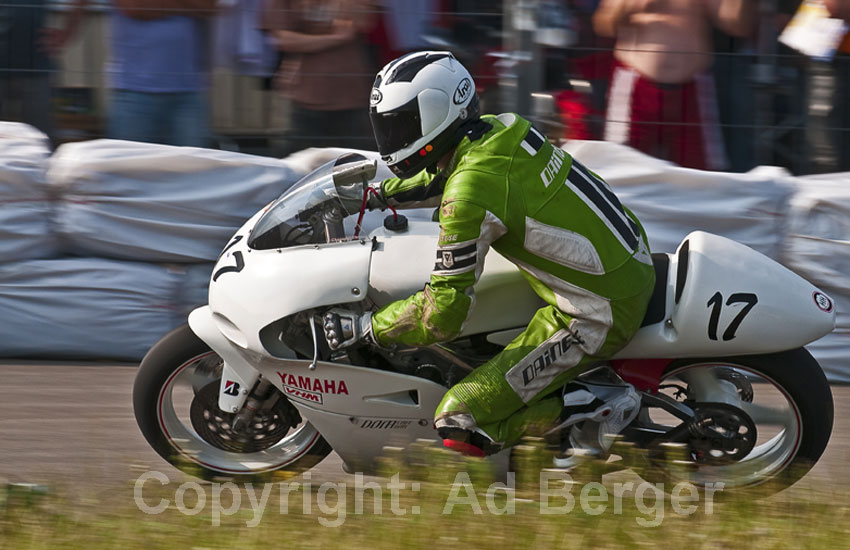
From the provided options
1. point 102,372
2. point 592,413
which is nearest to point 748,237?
point 592,413

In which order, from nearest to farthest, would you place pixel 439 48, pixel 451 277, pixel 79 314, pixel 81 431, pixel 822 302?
pixel 451 277 < pixel 822 302 < pixel 81 431 < pixel 79 314 < pixel 439 48

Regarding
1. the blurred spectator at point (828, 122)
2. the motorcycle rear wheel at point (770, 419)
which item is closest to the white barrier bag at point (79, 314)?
the motorcycle rear wheel at point (770, 419)

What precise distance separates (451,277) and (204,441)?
3.97 feet

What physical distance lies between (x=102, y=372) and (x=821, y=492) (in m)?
3.51

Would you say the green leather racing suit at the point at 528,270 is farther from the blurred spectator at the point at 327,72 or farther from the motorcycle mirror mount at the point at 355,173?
the blurred spectator at the point at 327,72

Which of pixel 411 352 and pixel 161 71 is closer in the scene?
pixel 411 352

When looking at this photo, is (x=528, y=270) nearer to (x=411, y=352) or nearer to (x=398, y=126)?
(x=411, y=352)

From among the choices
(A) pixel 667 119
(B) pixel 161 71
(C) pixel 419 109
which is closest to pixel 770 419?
(C) pixel 419 109

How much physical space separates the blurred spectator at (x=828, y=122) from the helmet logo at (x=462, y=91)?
3.00 metres

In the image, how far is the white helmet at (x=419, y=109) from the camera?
4102 mm

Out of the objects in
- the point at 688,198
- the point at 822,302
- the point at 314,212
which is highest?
the point at 314,212

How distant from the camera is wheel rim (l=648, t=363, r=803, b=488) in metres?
4.40

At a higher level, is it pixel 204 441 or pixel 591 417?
pixel 591 417

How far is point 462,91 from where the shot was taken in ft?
13.7
